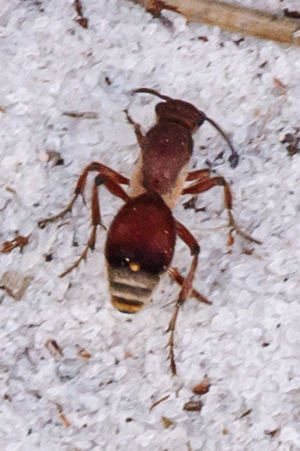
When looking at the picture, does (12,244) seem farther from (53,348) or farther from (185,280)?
(185,280)

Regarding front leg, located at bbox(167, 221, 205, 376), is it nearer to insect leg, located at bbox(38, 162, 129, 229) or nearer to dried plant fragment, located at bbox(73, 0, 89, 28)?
insect leg, located at bbox(38, 162, 129, 229)

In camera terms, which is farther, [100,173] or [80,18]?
[80,18]

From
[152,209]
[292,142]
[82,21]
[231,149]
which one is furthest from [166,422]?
[82,21]

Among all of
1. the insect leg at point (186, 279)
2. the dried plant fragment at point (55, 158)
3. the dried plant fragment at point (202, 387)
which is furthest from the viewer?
the dried plant fragment at point (55, 158)

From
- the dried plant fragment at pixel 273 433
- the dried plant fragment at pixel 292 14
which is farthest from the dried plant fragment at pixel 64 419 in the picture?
the dried plant fragment at pixel 292 14

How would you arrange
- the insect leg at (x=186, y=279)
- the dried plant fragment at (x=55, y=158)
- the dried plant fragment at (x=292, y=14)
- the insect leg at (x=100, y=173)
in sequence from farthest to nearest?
the dried plant fragment at (x=292, y=14), the dried plant fragment at (x=55, y=158), the insect leg at (x=100, y=173), the insect leg at (x=186, y=279)

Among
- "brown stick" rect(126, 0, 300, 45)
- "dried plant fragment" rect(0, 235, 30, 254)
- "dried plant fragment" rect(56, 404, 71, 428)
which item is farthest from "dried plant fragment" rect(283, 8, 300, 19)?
"dried plant fragment" rect(56, 404, 71, 428)

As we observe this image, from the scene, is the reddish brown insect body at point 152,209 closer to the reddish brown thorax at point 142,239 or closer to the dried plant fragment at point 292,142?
the reddish brown thorax at point 142,239
